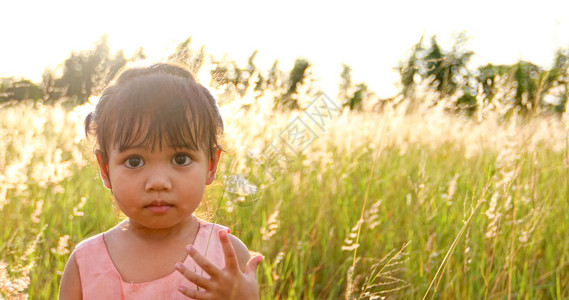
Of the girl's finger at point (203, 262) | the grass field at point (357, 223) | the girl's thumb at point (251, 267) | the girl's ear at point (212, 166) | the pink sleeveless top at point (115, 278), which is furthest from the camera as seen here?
the grass field at point (357, 223)

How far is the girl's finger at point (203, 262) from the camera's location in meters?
1.09

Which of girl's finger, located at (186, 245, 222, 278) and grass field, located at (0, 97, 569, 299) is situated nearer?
girl's finger, located at (186, 245, 222, 278)

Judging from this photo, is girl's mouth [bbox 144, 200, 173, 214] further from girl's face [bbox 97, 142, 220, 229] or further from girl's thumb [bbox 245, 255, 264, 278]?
girl's thumb [bbox 245, 255, 264, 278]

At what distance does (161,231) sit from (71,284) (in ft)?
0.99

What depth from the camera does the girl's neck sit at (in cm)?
143

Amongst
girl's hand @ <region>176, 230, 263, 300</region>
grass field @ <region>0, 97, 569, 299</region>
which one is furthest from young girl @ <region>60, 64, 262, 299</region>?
grass field @ <region>0, 97, 569, 299</region>

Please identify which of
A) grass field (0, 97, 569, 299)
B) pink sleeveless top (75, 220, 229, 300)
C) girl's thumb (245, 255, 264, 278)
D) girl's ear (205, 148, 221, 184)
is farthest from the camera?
grass field (0, 97, 569, 299)

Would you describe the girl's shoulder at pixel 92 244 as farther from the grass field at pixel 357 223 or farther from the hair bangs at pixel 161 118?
the hair bangs at pixel 161 118

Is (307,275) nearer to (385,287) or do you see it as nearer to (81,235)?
(385,287)

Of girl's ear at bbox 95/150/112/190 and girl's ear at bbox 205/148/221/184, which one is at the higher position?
girl's ear at bbox 205/148/221/184

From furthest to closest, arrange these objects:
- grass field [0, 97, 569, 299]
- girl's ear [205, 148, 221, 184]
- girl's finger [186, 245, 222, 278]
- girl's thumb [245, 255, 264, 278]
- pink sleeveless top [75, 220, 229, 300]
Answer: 1. grass field [0, 97, 569, 299]
2. girl's ear [205, 148, 221, 184]
3. pink sleeveless top [75, 220, 229, 300]
4. girl's thumb [245, 255, 264, 278]
5. girl's finger [186, 245, 222, 278]

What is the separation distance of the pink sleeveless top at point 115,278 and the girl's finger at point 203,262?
0.18 metres

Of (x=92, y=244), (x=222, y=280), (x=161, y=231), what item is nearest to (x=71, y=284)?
(x=92, y=244)

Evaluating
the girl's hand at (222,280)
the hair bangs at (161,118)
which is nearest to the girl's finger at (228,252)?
the girl's hand at (222,280)
